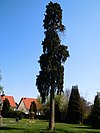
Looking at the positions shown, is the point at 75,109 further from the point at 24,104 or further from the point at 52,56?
the point at 24,104

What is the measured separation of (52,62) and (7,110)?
175 feet

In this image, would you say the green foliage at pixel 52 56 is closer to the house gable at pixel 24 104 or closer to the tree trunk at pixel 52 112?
the tree trunk at pixel 52 112

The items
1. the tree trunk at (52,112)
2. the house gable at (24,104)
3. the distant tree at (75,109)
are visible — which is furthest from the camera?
the house gable at (24,104)

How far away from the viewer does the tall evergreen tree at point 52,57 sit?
130 feet

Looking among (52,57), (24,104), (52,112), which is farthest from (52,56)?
(24,104)

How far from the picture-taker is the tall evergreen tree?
39688 mm

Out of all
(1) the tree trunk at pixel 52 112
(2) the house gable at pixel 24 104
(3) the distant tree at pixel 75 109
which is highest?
(2) the house gable at pixel 24 104

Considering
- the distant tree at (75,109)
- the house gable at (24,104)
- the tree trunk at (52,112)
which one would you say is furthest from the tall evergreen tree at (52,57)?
the house gable at (24,104)

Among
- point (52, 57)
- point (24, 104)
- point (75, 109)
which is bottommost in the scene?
point (75, 109)

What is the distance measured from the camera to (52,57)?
40062 mm

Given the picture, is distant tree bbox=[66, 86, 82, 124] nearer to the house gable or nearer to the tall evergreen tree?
the tall evergreen tree

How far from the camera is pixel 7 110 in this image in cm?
9056

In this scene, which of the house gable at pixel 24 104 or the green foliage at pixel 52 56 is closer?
the green foliage at pixel 52 56

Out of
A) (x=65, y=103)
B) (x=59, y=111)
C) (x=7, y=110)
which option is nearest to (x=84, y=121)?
(x=59, y=111)
